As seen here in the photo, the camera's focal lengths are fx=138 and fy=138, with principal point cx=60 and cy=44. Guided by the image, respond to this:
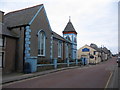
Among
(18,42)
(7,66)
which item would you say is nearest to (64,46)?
(18,42)

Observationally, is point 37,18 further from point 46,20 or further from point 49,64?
point 49,64

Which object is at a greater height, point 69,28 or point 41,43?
point 69,28

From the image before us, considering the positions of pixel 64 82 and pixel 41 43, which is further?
pixel 41 43

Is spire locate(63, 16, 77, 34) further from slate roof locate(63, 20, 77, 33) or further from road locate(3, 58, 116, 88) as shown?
road locate(3, 58, 116, 88)

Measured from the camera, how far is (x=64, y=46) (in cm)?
2992

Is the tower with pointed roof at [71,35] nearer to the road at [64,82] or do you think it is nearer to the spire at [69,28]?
the spire at [69,28]

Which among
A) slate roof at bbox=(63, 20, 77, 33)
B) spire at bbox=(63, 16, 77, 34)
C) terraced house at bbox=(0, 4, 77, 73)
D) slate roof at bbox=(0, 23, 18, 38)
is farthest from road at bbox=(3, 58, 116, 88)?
slate roof at bbox=(63, 20, 77, 33)

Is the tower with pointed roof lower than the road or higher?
higher

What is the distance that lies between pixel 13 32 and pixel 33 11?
4613 millimetres

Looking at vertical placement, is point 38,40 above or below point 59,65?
above

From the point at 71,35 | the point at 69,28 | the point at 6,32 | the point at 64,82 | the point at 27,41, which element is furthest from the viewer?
the point at 69,28

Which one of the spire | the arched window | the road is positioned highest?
the spire

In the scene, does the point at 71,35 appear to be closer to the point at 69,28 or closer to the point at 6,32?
the point at 69,28

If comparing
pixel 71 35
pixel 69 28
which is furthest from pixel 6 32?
pixel 69 28
